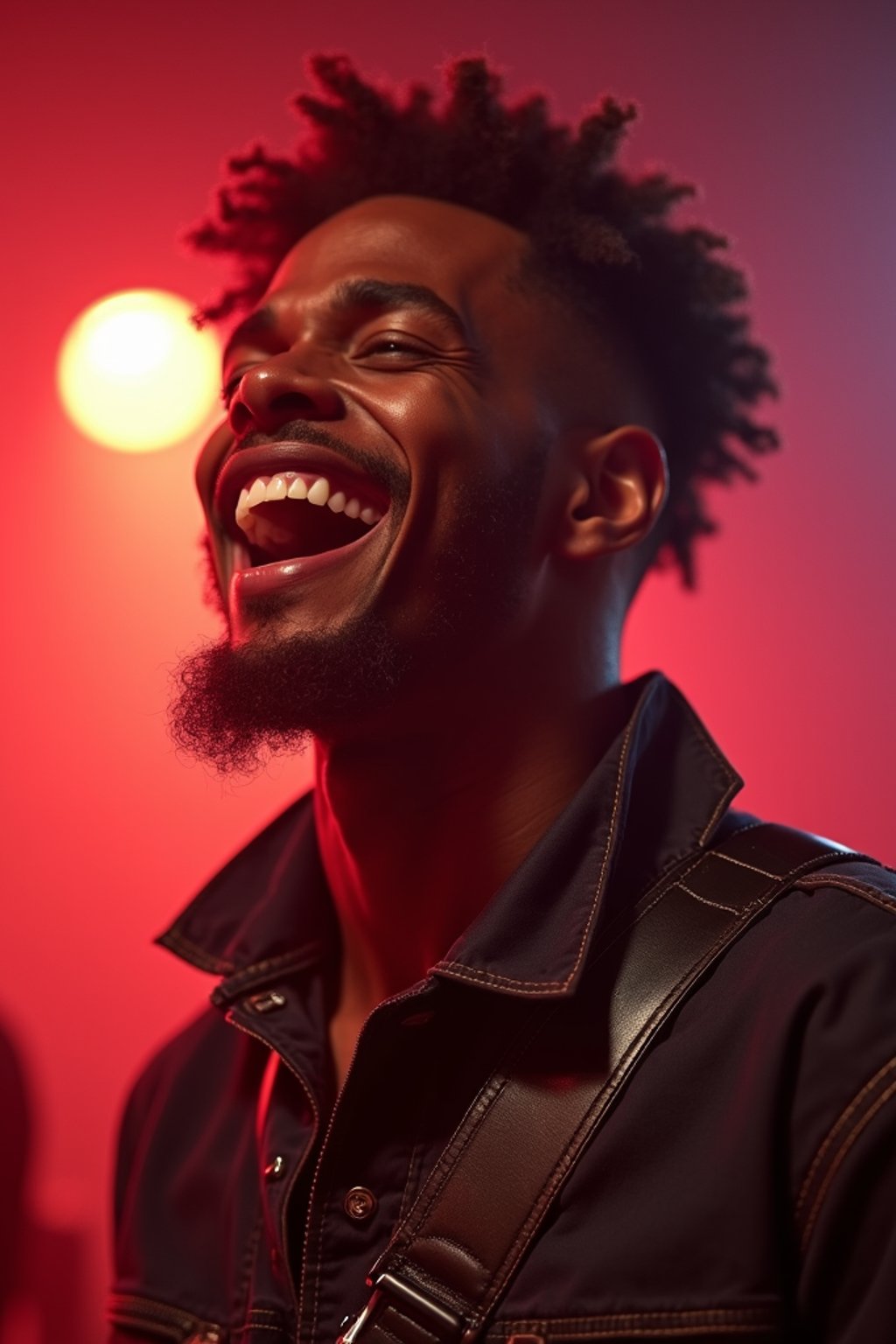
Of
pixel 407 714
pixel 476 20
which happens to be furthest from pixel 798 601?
pixel 476 20

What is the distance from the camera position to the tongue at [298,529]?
4.42 feet

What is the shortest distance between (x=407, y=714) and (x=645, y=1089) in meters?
0.45

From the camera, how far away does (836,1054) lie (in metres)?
0.96

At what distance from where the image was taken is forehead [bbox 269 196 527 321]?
143 centimetres

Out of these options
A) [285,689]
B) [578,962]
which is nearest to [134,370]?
[285,689]

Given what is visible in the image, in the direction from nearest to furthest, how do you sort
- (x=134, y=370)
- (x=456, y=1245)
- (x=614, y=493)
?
(x=456, y=1245), (x=614, y=493), (x=134, y=370)

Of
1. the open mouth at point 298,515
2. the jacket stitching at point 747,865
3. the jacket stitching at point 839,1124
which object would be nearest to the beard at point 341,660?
the open mouth at point 298,515

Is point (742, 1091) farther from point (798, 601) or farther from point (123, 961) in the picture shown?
point (123, 961)

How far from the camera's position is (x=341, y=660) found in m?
1.21

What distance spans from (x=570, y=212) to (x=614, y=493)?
0.38m

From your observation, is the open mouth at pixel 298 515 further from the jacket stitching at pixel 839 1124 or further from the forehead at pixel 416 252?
the jacket stitching at pixel 839 1124

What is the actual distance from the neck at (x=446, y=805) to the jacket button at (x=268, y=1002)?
122mm

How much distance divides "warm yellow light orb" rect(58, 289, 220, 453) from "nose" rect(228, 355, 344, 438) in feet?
2.15

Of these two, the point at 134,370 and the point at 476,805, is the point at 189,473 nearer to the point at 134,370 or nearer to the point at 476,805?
the point at 134,370
